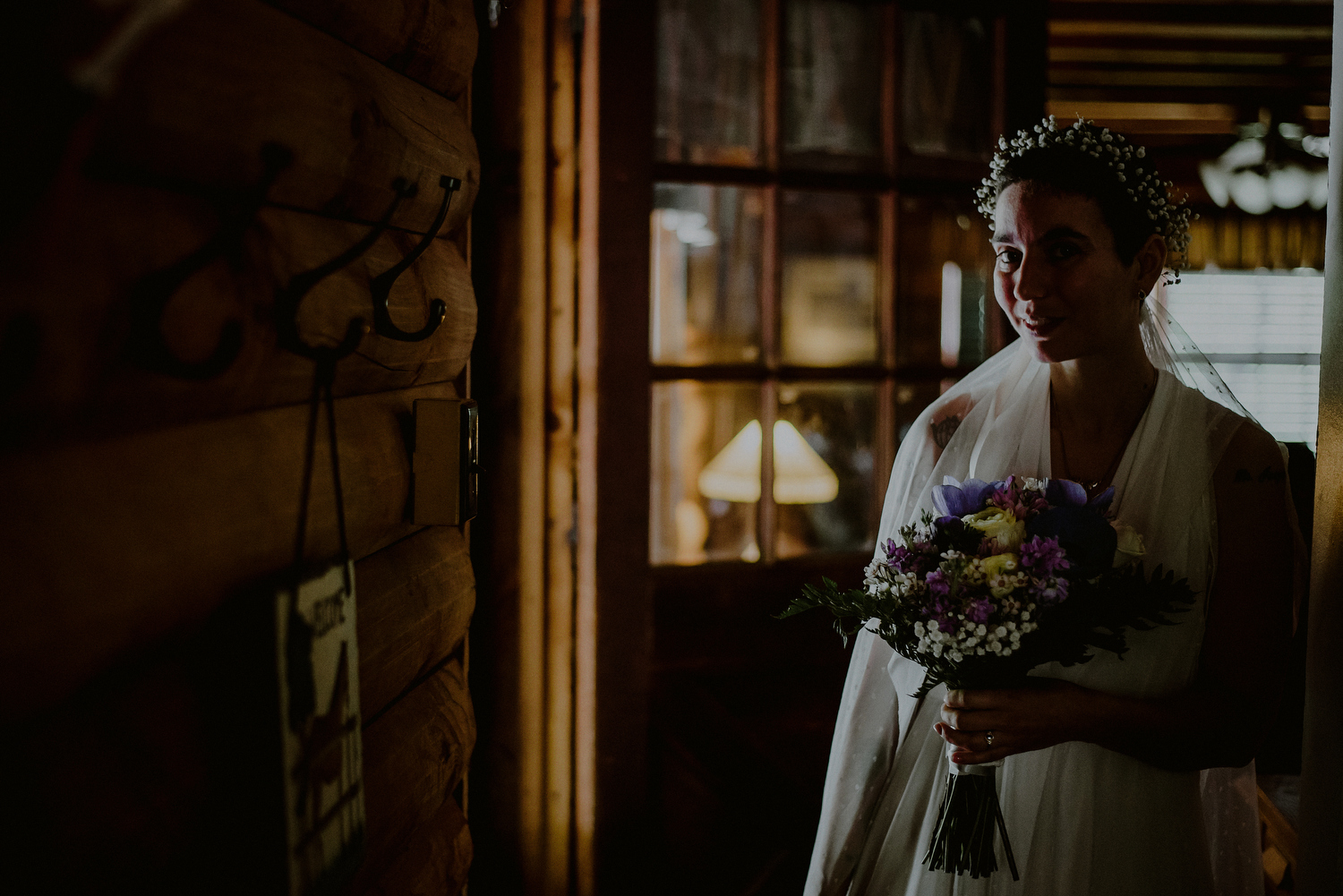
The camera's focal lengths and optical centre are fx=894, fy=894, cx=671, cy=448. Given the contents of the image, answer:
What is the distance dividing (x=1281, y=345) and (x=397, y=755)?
818cm

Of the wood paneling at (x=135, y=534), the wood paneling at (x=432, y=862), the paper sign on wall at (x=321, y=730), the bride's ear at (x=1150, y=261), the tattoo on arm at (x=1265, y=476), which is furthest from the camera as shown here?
the bride's ear at (x=1150, y=261)

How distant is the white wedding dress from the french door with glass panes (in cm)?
47

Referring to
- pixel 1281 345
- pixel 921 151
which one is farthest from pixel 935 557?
pixel 1281 345

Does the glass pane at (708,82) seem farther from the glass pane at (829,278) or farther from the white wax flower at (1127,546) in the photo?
the white wax flower at (1127,546)

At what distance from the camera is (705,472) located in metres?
2.27

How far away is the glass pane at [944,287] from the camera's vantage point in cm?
233

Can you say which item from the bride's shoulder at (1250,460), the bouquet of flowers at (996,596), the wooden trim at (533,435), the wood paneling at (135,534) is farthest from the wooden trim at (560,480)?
the bride's shoulder at (1250,460)

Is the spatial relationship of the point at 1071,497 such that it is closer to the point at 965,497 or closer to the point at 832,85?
the point at 965,497

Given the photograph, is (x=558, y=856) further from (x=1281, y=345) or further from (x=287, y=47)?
(x=1281, y=345)

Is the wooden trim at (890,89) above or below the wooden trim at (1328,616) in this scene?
above

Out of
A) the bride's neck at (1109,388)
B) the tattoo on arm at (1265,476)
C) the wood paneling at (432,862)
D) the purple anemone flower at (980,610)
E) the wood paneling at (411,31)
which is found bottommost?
the wood paneling at (432,862)

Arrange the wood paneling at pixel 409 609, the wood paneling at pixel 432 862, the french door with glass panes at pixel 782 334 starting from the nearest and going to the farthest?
the wood paneling at pixel 409 609 < the wood paneling at pixel 432 862 < the french door with glass panes at pixel 782 334

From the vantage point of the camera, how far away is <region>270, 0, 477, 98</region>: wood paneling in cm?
95

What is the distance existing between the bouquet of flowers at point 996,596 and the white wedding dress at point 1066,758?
10 cm
